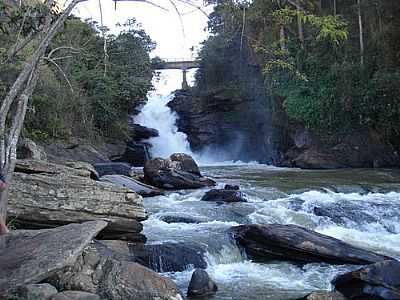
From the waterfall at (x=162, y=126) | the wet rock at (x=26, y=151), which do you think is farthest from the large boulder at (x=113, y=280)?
the waterfall at (x=162, y=126)

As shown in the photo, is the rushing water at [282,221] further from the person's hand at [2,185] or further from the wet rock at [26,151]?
the wet rock at [26,151]

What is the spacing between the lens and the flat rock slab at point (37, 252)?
514 cm

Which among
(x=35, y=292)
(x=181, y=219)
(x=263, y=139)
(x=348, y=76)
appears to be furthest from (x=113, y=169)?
(x=263, y=139)

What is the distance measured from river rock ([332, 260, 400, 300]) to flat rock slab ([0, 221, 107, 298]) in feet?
11.2

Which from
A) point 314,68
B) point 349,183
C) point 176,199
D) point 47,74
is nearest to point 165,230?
point 176,199

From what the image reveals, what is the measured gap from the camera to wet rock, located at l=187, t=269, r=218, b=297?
279 inches

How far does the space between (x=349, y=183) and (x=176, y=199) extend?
5.90 meters

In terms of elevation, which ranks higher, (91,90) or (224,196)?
(91,90)

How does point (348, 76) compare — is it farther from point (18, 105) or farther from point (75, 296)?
point (75, 296)

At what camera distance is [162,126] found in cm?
3222

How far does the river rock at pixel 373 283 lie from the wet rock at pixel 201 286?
173 centimetres

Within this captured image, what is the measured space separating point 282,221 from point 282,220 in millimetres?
43

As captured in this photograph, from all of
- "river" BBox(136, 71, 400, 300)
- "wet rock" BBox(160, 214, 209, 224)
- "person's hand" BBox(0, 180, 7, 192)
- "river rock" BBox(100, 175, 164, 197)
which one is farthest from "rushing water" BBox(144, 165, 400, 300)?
"person's hand" BBox(0, 180, 7, 192)

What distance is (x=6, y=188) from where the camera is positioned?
20.5 ft
